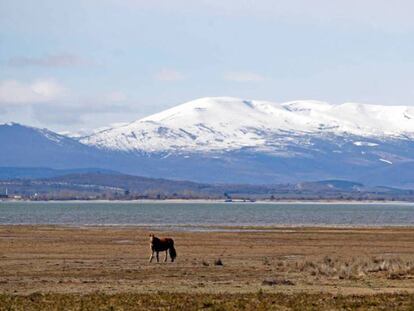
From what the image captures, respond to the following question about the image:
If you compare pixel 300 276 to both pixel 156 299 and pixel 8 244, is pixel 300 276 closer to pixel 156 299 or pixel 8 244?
pixel 156 299

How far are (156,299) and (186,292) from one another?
107 inches

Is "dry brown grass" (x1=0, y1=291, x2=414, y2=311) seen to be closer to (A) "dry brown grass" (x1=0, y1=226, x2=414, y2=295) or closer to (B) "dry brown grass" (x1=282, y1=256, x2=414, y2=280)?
(A) "dry brown grass" (x1=0, y1=226, x2=414, y2=295)

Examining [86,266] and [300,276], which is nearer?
[300,276]

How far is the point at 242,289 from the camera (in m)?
33.4

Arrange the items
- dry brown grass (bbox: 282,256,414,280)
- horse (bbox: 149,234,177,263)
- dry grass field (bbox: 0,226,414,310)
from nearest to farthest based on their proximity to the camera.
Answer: dry grass field (bbox: 0,226,414,310) < dry brown grass (bbox: 282,256,414,280) < horse (bbox: 149,234,177,263)

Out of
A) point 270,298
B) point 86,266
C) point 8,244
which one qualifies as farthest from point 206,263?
point 8,244

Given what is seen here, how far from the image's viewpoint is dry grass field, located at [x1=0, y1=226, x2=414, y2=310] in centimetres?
2903

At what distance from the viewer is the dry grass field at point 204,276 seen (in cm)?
2903

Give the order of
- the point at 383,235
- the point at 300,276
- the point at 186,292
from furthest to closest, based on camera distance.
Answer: the point at 383,235 → the point at 300,276 → the point at 186,292

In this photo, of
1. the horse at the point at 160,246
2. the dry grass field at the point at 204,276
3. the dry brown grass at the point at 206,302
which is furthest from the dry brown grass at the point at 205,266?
the dry brown grass at the point at 206,302

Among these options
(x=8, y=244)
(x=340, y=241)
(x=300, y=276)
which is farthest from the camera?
(x=340, y=241)

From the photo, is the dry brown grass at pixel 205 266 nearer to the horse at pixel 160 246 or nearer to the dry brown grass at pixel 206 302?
the horse at pixel 160 246

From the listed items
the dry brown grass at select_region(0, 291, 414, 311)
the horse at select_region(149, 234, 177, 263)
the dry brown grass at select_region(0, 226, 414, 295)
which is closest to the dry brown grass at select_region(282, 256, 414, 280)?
the dry brown grass at select_region(0, 226, 414, 295)

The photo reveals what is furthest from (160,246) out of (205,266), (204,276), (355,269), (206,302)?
(206,302)
